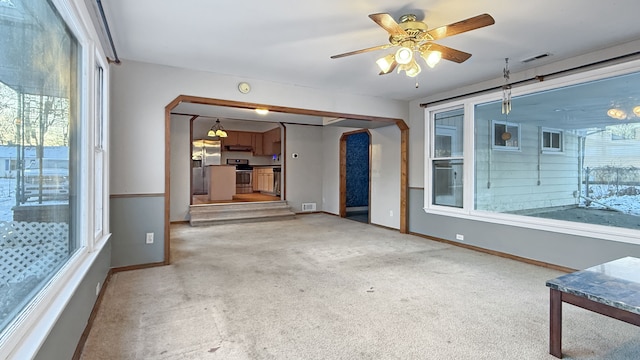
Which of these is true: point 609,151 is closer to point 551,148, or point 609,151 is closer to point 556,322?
Result: point 551,148

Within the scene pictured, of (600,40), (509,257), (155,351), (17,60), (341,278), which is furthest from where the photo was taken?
(509,257)

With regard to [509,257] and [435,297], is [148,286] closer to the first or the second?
[435,297]

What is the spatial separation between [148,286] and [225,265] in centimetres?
88

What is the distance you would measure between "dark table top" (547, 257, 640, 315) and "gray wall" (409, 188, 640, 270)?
143 centimetres

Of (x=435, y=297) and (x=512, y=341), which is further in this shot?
(x=435, y=297)

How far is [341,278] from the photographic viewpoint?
3.38m

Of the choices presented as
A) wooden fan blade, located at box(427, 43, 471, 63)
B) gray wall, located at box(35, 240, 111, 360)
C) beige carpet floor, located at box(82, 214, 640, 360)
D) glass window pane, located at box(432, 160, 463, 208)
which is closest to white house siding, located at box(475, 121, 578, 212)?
glass window pane, located at box(432, 160, 463, 208)

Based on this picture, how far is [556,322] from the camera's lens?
1.93 metres

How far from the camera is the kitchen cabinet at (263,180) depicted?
9.62 m

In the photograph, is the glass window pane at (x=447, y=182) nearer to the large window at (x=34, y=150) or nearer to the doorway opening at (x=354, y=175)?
the doorway opening at (x=354, y=175)

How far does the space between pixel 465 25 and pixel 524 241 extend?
118 inches

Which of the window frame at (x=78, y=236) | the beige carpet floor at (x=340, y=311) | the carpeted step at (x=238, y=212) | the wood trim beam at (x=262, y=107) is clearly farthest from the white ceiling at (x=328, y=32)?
the carpeted step at (x=238, y=212)

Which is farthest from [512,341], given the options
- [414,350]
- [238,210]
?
[238,210]

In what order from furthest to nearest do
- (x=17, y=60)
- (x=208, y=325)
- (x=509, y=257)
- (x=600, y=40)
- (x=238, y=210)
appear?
(x=238, y=210)
(x=509, y=257)
(x=600, y=40)
(x=208, y=325)
(x=17, y=60)
